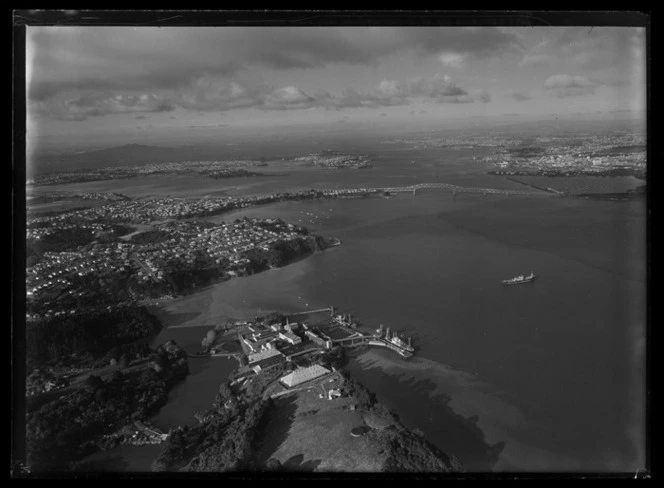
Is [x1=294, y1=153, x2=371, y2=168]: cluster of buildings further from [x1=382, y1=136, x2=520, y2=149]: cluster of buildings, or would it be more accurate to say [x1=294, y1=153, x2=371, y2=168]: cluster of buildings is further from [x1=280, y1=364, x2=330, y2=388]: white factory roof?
[x1=280, y1=364, x2=330, y2=388]: white factory roof

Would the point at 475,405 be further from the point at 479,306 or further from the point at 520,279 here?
the point at 520,279

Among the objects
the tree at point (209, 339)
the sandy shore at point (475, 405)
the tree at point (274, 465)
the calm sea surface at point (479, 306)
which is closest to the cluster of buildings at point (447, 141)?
the calm sea surface at point (479, 306)

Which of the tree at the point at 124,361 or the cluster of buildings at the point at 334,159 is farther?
the cluster of buildings at the point at 334,159

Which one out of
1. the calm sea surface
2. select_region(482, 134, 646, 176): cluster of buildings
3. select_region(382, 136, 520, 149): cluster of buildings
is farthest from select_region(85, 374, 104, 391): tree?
select_region(482, 134, 646, 176): cluster of buildings

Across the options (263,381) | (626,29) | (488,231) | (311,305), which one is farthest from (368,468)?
(626,29)

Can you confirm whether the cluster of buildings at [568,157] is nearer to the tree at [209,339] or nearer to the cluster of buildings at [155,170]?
the cluster of buildings at [155,170]

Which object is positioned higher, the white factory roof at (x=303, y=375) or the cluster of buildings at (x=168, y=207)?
the cluster of buildings at (x=168, y=207)
